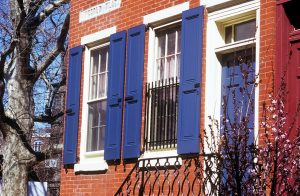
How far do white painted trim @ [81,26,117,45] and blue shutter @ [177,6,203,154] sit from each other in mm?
1998

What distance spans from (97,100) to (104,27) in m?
1.26

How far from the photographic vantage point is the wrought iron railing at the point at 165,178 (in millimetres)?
9328

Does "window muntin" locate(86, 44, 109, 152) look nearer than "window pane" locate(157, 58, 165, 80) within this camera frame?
No

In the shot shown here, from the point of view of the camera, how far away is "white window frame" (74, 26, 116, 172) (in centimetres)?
1147

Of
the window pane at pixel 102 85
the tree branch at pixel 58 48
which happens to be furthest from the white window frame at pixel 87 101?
the tree branch at pixel 58 48

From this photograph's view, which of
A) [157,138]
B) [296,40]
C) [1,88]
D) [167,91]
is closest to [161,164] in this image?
[157,138]

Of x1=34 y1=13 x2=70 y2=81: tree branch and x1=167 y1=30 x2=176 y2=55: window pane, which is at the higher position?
x1=34 y1=13 x2=70 y2=81: tree branch

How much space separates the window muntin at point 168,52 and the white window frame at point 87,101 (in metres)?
1.15

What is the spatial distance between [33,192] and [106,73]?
879 centimetres

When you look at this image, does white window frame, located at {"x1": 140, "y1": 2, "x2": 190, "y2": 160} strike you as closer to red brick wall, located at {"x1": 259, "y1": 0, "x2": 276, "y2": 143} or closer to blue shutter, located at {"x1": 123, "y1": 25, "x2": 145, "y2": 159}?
blue shutter, located at {"x1": 123, "y1": 25, "x2": 145, "y2": 159}

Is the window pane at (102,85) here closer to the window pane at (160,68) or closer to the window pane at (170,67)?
the window pane at (160,68)

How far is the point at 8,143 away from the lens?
17.8 meters

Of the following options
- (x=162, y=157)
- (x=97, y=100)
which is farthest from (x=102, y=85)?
(x=162, y=157)

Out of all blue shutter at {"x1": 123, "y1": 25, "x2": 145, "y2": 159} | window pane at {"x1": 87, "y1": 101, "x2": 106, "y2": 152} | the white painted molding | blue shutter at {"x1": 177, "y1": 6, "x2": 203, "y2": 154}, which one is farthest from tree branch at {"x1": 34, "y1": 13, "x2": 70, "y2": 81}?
blue shutter at {"x1": 177, "y1": 6, "x2": 203, "y2": 154}
